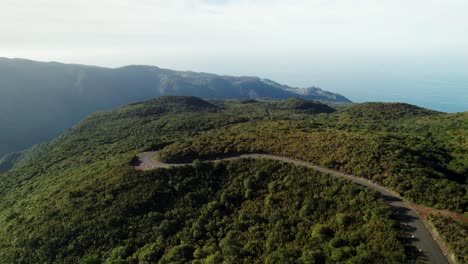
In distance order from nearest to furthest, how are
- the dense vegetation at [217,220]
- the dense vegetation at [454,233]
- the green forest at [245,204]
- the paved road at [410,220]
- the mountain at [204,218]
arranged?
1. the dense vegetation at [454,233]
2. the paved road at [410,220]
3. the dense vegetation at [217,220]
4. the mountain at [204,218]
5. the green forest at [245,204]

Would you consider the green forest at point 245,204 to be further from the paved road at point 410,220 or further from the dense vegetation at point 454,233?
the paved road at point 410,220

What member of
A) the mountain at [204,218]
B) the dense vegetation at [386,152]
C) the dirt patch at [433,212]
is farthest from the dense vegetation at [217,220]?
the dense vegetation at [386,152]

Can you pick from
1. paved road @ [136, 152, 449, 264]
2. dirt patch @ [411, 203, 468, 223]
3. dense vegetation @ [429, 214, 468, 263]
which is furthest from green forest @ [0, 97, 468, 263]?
paved road @ [136, 152, 449, 264]

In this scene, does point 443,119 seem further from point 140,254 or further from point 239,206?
point 140,254

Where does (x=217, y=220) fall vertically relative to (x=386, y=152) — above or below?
below

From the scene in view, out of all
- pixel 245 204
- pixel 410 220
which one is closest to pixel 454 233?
pixel 410 220

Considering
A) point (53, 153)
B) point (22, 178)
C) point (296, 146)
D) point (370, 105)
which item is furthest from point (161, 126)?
point (370, 105)

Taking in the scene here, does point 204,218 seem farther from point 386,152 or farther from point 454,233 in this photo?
point 386,152
